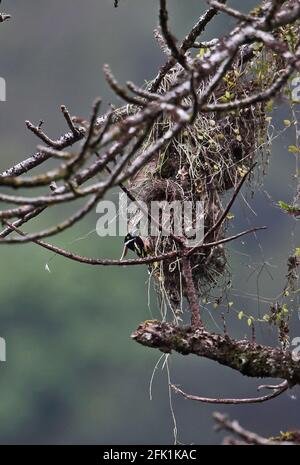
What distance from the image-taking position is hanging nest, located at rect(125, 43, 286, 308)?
284 centimetres

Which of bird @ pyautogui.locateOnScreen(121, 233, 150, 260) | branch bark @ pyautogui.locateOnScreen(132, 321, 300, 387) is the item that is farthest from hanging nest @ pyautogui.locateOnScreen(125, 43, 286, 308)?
branch bark @ pyautogui.locateOnScreen(132, 321, 300, 387)

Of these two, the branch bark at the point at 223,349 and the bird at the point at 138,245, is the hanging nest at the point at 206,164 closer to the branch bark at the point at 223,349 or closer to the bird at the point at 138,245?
the bird at the point at 138,245

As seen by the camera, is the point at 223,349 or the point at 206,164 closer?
the point at 223,349

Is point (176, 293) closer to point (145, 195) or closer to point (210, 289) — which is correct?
point (210, 289)

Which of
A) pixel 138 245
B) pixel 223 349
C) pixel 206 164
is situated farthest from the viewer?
pixel 206 164

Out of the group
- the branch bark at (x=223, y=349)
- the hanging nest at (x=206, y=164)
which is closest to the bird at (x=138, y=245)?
the hanging nest at (x=206, y=164)

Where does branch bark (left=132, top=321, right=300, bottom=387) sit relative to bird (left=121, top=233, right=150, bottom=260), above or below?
below

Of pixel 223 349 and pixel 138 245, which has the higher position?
pixel 138 245

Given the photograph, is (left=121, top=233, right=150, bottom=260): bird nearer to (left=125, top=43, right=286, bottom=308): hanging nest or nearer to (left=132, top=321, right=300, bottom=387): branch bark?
(left=125, top=43, right=286, bottom=308): hanging nest

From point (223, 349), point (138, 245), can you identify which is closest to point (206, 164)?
point (138, 245)

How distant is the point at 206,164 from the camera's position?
2.88m

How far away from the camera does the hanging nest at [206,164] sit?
9.33 feet

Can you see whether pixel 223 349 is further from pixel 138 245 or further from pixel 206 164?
pixel 206 164
